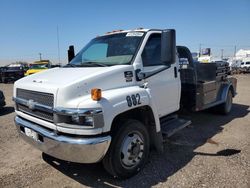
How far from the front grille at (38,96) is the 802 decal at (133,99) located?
1.04 m

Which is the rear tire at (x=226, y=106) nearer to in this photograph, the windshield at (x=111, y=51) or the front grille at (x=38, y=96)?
the windshield at (x=111, y=51)

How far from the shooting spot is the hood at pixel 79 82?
3.03 m

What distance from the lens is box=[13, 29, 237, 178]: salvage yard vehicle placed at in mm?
2980

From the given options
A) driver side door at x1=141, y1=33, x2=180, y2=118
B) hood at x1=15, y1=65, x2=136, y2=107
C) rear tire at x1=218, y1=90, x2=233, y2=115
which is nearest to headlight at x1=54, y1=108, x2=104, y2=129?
hood at x1=15, y1=65, x2=136, y2=107

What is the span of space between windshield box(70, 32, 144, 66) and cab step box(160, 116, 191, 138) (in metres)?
1.43

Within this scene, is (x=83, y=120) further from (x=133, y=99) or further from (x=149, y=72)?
(x=149, y=72)

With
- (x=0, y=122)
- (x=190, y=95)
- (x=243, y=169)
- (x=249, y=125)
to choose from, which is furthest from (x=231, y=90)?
(x=0, y=122)

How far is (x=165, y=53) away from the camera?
3.59 meters

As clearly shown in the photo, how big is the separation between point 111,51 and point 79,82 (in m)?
1.31

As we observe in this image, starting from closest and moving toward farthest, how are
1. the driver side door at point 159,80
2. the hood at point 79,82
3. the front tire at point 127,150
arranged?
the hood at point 79,82 → the front tire at point 127,150 → the driver side door at point 159,80

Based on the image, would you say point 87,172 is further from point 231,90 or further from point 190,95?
point 231,90

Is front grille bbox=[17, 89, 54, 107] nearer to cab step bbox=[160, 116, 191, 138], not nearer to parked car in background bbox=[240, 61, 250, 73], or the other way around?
cab step bbox=[160, 116, 191, 138]

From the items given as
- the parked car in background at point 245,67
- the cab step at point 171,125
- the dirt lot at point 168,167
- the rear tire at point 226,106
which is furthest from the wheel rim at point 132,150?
the parked car in background at point 245,67

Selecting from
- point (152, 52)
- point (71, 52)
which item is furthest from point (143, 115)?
point (71, 52)
